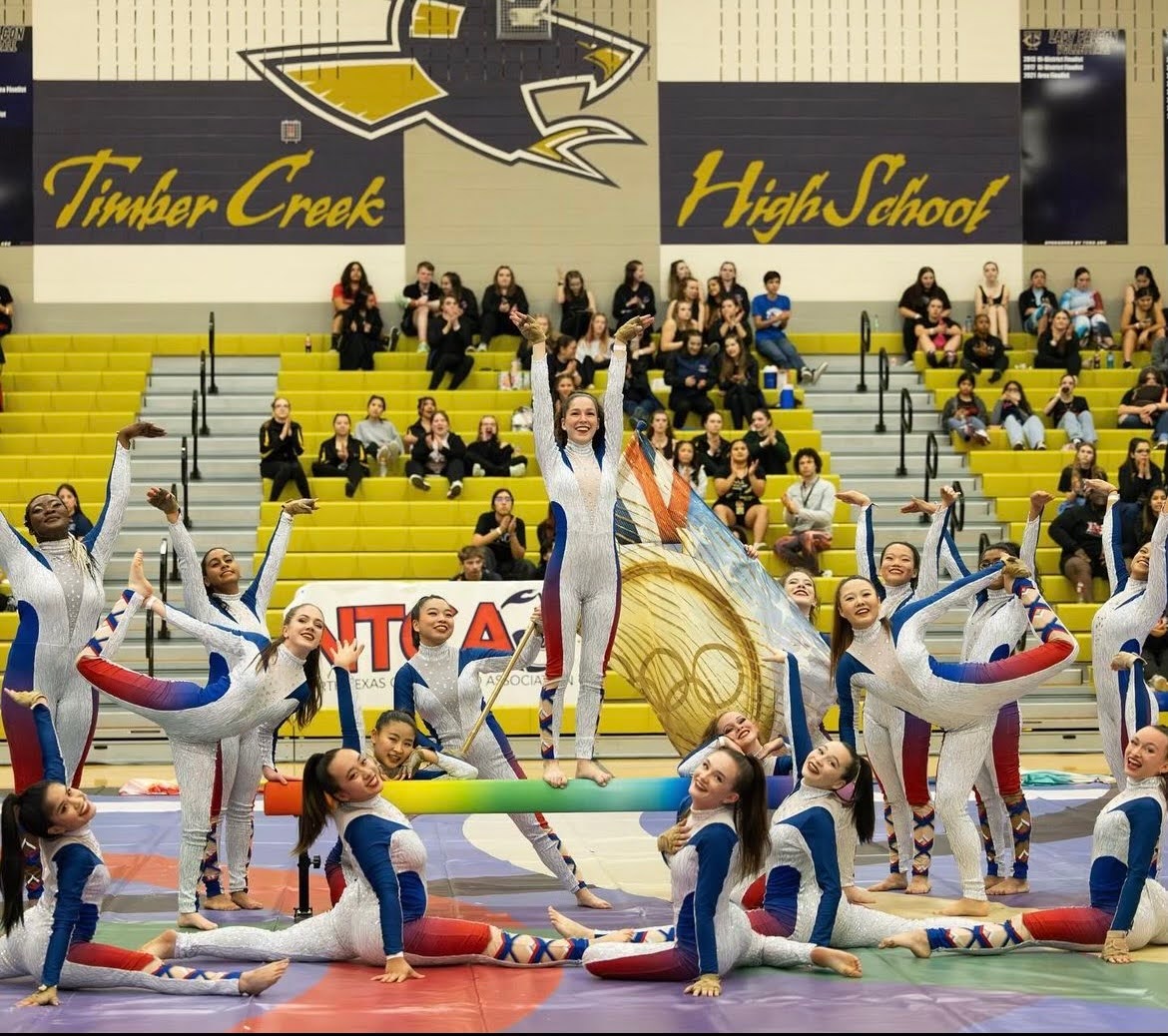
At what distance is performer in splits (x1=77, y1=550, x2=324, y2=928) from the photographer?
22.9 ft

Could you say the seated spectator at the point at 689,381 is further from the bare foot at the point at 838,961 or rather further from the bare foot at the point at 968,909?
the bare foot at the point at 838,961

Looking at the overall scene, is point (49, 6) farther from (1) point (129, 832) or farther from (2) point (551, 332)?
(1) point (129, 832)

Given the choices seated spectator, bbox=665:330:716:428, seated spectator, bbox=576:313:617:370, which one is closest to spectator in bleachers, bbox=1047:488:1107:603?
seated spectator, bbox=665:330:716:428

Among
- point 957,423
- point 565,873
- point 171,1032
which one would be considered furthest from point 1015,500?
point 171,1032

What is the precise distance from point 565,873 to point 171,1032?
2662 mm

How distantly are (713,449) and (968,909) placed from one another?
8059 millimetres

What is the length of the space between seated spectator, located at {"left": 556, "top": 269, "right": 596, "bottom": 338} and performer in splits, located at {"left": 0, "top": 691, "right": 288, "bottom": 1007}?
11.6 metres

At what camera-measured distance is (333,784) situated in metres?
6.36

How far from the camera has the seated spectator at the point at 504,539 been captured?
1364cm

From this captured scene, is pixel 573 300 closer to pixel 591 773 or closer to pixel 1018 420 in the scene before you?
pixel 1018 420

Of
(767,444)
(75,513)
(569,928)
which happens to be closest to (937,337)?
(767,444)

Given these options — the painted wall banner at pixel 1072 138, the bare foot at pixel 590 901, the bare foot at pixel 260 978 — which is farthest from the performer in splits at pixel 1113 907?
the painted wall banner at pixel 1072 138

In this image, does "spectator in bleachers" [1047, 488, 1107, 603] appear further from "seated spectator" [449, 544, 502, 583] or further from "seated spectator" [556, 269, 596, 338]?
"seated spectator" [556, 269, 596, 338]

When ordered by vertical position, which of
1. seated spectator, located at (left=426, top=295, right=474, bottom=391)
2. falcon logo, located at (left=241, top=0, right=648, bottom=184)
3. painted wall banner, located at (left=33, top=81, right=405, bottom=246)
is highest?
falcon logo, located at (left=241, top=0, right=648, bottom=184)
